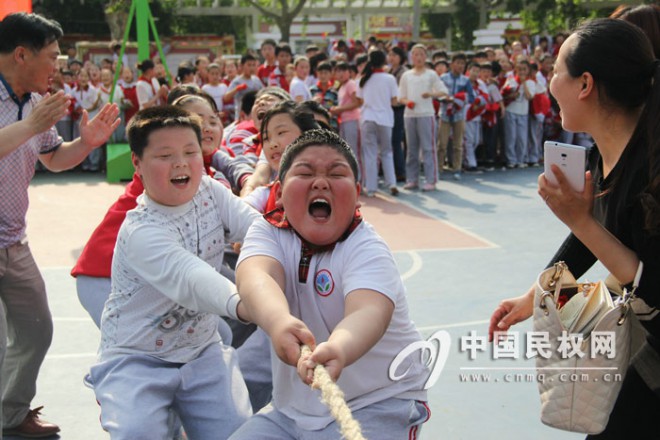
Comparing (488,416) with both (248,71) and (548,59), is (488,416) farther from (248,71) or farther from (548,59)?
(548,59)

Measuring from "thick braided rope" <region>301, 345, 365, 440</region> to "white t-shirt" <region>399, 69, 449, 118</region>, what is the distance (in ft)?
32.4

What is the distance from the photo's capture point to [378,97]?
10945mm

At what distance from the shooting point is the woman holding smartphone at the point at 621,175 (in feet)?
7.16

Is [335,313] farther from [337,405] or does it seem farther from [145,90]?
[145,90]

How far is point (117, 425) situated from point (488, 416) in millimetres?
2088

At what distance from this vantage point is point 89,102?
45.2ft

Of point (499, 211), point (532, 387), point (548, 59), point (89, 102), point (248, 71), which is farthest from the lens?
point (548, 59)

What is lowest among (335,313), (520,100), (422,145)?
(422,145)

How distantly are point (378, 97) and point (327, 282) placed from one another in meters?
8.85

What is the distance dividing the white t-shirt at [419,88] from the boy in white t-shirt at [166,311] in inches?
331

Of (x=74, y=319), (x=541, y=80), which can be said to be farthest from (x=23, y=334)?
(x=541, y=80)

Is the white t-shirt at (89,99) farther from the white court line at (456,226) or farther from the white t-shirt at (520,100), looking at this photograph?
the white t-shirt at (520,100)

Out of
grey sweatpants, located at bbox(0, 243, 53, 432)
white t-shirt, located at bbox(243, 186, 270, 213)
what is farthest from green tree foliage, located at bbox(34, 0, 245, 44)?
white t-shirt, located at bbox(243, 186, 270, 213)

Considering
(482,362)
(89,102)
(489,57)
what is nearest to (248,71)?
(89,102)
